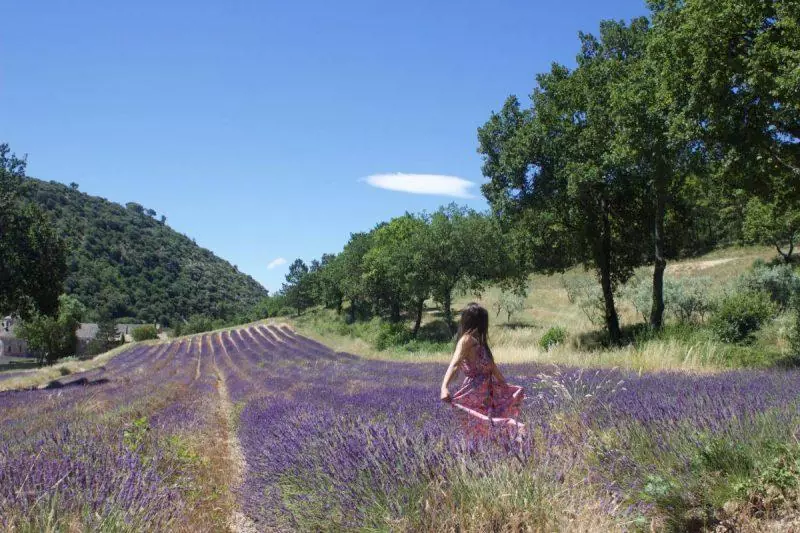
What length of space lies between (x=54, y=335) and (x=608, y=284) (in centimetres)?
7008

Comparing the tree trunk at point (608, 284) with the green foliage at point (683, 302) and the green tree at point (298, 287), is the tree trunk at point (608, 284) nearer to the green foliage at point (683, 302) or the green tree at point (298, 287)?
the green foliage at point (683, 302)

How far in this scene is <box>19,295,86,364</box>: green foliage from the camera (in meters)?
64.0

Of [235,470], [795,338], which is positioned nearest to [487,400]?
[235,470]

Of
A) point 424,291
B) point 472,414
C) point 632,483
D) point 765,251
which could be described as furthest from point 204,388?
point 765,251

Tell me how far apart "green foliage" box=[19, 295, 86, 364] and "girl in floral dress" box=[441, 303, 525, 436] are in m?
71.5

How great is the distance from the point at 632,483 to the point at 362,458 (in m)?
1.78

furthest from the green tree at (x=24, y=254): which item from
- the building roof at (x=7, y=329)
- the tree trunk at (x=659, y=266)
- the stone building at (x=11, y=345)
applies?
the building roof at (x=7, y=329)

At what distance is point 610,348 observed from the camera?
52.9 feet

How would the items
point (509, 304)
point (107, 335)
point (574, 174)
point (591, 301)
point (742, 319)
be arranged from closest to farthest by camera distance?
point (742, 319), point (574, 174), point (591, 301), point (509, 304), point (107, 335)

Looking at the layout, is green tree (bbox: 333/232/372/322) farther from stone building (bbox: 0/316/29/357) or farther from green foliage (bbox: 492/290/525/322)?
stone building (bbox: 0/316/29/357)

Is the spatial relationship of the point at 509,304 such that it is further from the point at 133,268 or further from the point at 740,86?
the point at 133,268

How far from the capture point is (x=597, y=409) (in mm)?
4660

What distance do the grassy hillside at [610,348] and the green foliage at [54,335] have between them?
118 feet

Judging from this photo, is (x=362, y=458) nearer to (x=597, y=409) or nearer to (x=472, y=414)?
(x=472, y=414)
